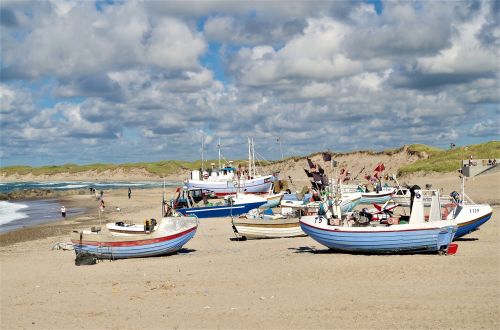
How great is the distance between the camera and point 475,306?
12.7m

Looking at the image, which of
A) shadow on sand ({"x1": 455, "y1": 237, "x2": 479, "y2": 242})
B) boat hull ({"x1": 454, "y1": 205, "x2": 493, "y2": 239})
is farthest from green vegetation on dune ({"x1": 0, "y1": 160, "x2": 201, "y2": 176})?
boat hull ({"x1": 454, "y1": 205, "x2": 493, "y2": 239})

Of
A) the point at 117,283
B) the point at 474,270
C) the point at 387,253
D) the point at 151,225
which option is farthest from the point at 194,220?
the point at 474,270

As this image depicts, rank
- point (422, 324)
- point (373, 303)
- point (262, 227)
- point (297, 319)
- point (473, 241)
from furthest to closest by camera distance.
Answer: point (262, 227), point (473, 241), point (373, 303), point (297, 319), point (422, 324)

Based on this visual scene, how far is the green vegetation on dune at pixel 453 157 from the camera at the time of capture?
219 ft

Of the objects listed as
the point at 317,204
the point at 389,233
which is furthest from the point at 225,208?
the point at 389,233

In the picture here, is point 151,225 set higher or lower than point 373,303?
higher

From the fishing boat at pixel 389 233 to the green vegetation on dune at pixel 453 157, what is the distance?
48355 mm

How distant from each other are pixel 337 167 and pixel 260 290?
185ft

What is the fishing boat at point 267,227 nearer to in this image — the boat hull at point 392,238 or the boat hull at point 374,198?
the boat hull at point 392,238

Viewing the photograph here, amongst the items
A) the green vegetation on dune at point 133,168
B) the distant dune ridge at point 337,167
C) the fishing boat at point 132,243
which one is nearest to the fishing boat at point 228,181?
the distant dune ridge at point 337,167

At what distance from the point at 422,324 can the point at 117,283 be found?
967 cm

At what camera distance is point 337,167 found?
70.5 metres

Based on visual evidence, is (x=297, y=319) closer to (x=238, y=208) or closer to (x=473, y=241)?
(x=473, y=241)

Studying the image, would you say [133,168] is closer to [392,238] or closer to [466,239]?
[466,239]
